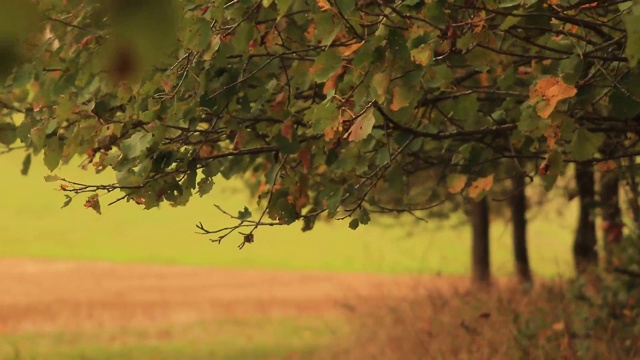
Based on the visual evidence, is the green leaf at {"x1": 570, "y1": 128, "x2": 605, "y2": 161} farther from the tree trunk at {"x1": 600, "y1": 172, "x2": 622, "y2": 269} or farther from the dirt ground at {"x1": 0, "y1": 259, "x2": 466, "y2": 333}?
the dirt ground at {"x1": 0, "y1": 259, "x2": 466, "y2": 333}

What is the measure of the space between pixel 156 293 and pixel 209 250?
1106 cm

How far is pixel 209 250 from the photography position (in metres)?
32.4

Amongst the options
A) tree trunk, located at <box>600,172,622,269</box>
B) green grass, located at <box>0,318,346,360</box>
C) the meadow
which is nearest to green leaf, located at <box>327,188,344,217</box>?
tree trunk, located at <box>600,172,622,269</box>

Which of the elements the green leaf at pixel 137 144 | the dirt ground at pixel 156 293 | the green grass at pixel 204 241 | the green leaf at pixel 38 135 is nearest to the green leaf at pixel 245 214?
the green leaf at pixel 137 144

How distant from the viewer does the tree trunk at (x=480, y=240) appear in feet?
52.6

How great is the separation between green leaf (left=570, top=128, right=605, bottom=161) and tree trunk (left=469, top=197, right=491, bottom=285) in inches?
466

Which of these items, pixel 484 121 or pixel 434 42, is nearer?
pixel 434 42

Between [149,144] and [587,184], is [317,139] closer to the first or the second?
[149,144]

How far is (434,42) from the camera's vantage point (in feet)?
12.9

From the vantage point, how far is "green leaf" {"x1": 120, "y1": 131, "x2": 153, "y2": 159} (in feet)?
13.8

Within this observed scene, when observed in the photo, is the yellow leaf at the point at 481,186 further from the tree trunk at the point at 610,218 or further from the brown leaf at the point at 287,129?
the tree trunk at the point at 610,218

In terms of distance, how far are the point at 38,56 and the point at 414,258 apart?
79.2 feet

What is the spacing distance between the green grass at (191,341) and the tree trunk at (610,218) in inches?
144

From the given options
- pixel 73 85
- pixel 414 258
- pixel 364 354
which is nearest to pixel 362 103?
pixel 73 85
